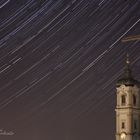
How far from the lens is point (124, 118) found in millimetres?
110688

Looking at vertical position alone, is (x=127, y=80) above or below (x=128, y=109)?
above

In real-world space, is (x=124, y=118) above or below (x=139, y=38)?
below

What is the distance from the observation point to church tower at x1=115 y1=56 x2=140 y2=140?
360 ft

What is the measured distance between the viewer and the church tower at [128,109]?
4326 inches

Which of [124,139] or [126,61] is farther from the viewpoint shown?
[126,61]

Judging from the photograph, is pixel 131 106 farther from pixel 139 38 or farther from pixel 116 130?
pixel 139 38

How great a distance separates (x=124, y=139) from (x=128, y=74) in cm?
1035

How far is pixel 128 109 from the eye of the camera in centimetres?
11069

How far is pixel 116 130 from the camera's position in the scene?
110750 mm

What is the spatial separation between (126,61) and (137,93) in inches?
230

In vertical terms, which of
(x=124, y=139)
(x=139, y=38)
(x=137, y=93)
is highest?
(x=139, y=38)

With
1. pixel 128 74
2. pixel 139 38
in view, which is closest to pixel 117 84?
pixel 128 74

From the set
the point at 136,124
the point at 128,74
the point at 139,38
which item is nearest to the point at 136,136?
the point at 136,124

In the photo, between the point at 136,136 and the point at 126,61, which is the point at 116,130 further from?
the point at 126,61
